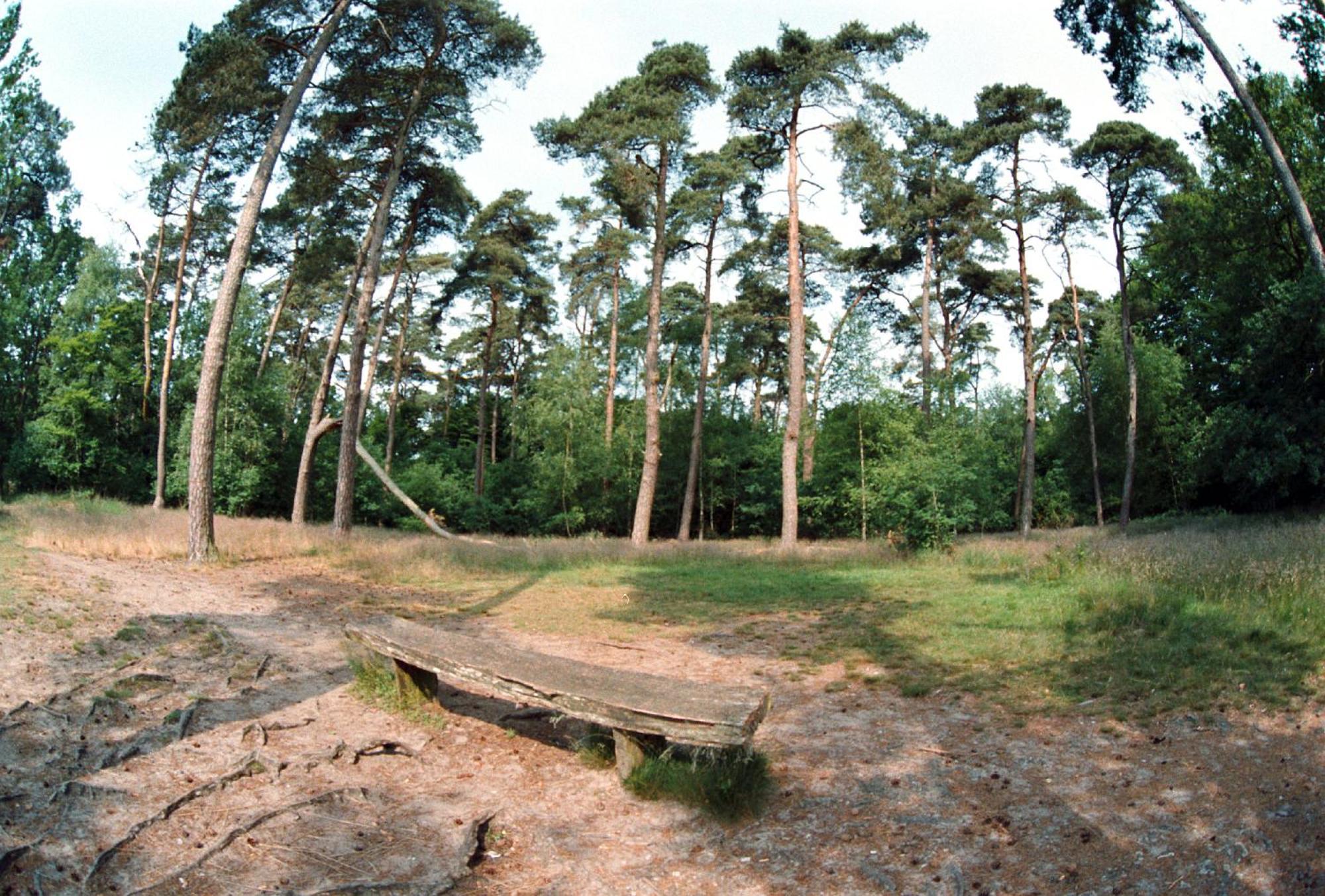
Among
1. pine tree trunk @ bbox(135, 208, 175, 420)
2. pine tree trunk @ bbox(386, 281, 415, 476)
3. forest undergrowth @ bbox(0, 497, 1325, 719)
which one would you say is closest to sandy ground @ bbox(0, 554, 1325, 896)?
forest undergrowth @ bbox(0, 497, 1325, 719)

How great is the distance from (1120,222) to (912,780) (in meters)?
27.3

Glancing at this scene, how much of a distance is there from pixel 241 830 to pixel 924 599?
29.1 ft

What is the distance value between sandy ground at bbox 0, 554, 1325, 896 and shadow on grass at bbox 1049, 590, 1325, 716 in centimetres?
46

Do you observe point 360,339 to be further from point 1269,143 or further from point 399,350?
point 399,350

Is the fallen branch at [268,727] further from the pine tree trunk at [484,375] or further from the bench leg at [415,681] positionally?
the pine tree trunk at [484,375]

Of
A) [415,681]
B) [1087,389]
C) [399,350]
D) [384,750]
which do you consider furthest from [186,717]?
[1087,389]

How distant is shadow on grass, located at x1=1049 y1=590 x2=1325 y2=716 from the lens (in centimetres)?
566

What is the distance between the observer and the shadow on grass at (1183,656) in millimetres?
5660

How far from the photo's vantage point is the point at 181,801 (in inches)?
158

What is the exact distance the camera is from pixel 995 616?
896 centimetres

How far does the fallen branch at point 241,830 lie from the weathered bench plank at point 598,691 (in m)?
1.02

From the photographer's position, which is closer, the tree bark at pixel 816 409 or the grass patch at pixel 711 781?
the grass patch at pixel 711 781

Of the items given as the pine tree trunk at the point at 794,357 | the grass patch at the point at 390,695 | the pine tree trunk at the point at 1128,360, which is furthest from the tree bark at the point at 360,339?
the pine tree trunk at the point at 1128,360

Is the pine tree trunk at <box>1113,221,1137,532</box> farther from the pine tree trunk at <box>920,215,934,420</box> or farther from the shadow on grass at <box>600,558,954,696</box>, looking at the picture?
the shadow on grass at <box>600,558,954,696</box>
